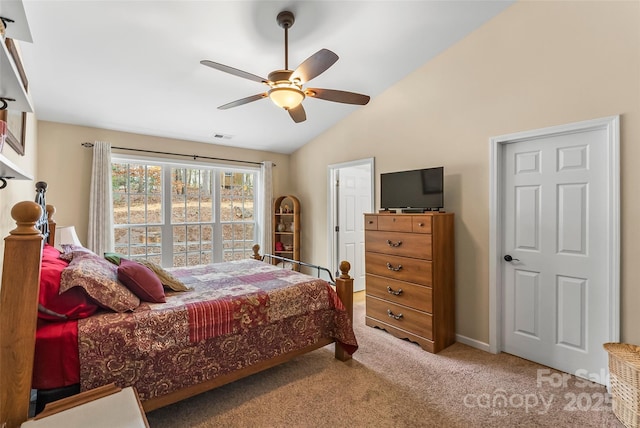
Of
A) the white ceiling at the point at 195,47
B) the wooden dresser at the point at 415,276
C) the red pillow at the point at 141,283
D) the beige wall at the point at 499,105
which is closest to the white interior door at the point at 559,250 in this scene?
the beige wall at the point at 499,105

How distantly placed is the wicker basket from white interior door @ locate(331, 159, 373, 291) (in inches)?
117

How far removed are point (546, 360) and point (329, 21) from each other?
3.43 m

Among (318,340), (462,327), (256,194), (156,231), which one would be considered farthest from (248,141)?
(462,327)

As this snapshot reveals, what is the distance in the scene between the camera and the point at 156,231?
4.18m

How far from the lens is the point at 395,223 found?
10.2 ft

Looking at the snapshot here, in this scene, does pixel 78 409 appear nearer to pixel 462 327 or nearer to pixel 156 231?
pixel 462 327

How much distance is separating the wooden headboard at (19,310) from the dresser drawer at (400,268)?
8.96 ft

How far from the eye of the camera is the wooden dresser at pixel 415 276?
2.82m

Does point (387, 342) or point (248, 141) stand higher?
point (248, 141)

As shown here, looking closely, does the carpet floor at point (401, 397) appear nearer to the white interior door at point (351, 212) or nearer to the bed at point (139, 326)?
the bed at point (139, 326)

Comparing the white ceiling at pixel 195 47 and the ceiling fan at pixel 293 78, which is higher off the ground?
the white ceiling at pixel 195 47

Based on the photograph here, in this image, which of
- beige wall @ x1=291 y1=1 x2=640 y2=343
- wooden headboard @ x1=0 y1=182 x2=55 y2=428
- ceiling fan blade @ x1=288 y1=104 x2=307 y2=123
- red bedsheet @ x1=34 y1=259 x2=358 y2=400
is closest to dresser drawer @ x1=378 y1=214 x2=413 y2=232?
beige wall @ x1=291 y1=1 x2=640 y2=343

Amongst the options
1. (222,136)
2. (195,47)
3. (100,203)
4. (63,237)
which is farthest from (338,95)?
(100,203)

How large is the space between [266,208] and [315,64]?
3285mm
